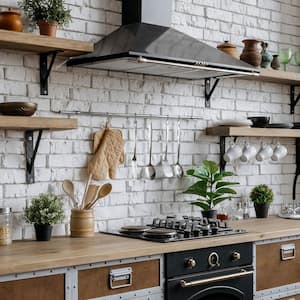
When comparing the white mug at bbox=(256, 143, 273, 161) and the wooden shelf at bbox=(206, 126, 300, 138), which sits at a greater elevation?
the wooden shelf at bbox=(206, 126, 300, 138)

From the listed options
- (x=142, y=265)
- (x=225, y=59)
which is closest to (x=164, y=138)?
(x=225, y=59)

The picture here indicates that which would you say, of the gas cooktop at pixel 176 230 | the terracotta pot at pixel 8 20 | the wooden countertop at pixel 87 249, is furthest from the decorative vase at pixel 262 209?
the terracotta pot at pixel 8 20

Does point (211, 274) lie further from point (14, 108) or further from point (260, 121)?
point (260, 121)

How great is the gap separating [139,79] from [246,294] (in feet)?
4.57

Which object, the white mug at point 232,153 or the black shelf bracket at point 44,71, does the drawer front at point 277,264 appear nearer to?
the white mug at point 232,153

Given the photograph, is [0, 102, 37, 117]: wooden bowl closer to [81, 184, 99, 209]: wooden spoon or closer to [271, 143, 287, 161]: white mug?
[81, 184, 99, 209]: wooden spoon

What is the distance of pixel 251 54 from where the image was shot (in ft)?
13.9

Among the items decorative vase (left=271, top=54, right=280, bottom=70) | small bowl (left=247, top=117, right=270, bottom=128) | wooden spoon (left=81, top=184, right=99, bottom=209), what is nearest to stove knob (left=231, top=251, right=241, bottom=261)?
wooden spoon (left=81, top=184, right=99, bottom=209)

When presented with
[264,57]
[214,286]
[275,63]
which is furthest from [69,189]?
[275,63]

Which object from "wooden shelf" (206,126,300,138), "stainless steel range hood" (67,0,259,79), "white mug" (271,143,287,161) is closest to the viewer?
"stainless steel range hood" (67,0,259,79)

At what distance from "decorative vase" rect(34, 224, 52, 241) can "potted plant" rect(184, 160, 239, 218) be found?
1.07 metres

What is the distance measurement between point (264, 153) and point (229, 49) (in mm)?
815

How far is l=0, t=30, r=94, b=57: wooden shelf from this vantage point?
3.07 meters

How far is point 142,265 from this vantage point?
10.2 ft
